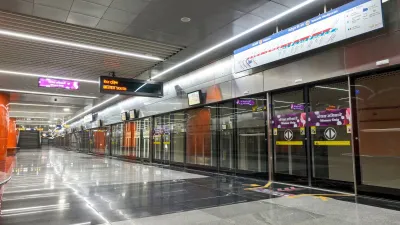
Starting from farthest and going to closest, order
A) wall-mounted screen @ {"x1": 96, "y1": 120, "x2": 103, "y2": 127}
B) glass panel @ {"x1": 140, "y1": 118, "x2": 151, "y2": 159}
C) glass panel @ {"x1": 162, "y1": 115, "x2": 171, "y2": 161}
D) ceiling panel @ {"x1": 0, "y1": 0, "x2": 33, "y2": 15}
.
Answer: wall-mounted screen @ {"x1": 96, "y1": 120, "x2": 103, "y2": 127} → glass panel @ {"x1": 140, "y1": 118, "x2": 151, "y2": 159} → glass panel @ {"x1": 162, "y1": 115, "x2": 171, "y2": 161} → ceiling panel @ {"x1": 0, "y1": 0, "x2": 33, "y2": 15}

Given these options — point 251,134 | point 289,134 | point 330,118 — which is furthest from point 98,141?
point 330,118

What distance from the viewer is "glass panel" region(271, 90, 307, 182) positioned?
22.2 feet

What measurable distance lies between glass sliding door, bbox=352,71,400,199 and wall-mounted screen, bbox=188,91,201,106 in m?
5.35

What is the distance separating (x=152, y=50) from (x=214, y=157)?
402 cm

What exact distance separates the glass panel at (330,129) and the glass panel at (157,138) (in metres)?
7.88

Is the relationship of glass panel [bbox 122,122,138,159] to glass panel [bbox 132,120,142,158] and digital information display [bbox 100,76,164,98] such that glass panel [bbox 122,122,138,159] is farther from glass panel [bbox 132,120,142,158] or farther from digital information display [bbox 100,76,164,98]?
digital information display [bbox 100,76,164,98]

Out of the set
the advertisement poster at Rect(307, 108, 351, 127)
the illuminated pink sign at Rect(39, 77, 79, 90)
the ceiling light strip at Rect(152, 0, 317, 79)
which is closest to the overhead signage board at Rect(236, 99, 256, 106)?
the ceiling light strip at Rect(152, 0, 317, 79)

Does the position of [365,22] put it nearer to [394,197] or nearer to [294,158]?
[394,197]

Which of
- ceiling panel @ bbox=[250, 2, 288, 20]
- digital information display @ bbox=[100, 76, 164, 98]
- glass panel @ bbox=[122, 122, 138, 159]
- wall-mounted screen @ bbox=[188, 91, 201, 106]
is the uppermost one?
ceiling panel @ bbox=[250, 2, 288, 20]

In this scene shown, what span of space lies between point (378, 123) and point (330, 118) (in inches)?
45.2

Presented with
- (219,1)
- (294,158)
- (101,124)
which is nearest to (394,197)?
(294,158)

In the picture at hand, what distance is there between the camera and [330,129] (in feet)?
20.2

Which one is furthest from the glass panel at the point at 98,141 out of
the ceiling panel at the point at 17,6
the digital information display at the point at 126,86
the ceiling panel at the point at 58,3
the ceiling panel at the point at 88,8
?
the ceiling panel at the point at 58,3

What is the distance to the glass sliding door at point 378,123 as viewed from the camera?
5.75 meters
